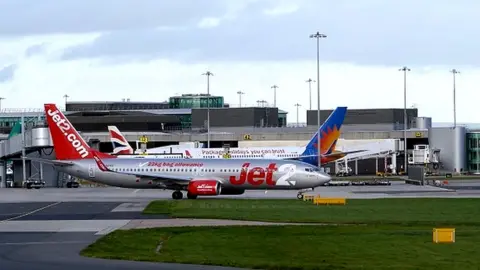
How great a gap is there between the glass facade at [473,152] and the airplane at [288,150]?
3447cm

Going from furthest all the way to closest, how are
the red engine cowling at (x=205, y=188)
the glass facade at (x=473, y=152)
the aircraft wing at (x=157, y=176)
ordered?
the glass facade at (x=473, y=152) → the aircraft wing at (x=157, y=176) → the red engine cowling at (x=205, y=188)

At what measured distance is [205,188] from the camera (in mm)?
82438

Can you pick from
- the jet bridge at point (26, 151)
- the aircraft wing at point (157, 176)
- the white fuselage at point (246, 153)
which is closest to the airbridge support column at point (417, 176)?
the white fuselage at point (246, 153)

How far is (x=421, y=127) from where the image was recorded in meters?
176

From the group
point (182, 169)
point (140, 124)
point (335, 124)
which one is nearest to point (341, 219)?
point (182, 169)

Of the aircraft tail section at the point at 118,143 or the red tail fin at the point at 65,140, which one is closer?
the red tail fin at the point at 65,140

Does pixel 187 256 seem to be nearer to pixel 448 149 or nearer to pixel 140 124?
pixel 448 149

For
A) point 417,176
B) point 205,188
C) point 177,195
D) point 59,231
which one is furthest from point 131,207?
point 417,176

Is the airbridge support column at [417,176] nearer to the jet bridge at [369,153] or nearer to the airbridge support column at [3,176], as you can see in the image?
the jet bridge at [369,153]

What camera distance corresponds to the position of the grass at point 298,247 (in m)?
35.3

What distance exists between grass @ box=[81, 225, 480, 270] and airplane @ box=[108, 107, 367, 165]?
57490mm

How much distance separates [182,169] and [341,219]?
29069mm

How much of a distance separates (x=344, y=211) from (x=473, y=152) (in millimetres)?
97256

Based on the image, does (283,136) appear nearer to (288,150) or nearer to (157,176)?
(288,150)
